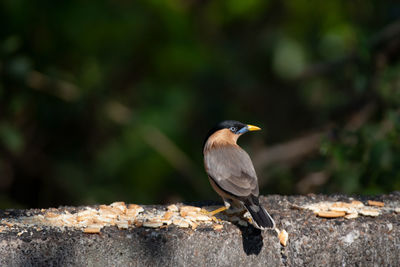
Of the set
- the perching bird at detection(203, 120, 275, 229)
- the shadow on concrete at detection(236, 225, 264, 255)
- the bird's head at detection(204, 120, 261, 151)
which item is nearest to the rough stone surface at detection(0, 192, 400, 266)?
the shadow on concrete at detection(236, 225, 264, 255)

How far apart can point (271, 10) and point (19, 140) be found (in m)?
4.34

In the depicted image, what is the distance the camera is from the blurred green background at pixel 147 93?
19.9 feet

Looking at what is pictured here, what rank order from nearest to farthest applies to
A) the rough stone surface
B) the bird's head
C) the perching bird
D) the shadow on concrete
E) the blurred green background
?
the rough stone surface
the shadow on concrete
the perching bird
the bird's head
the blurred green background

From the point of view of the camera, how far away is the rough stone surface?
276cm

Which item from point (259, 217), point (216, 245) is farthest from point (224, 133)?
point (216, 245)

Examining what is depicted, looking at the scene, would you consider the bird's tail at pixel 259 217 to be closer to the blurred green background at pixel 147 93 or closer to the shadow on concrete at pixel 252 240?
the shadow on concrete at pixel 252 240

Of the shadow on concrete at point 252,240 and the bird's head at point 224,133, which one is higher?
the bird's head at point 224,133

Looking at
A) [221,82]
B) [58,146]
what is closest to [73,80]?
[58,146]


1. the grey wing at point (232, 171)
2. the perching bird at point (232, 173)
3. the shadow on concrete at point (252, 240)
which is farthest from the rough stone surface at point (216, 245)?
the grey wing at point (232, 171)

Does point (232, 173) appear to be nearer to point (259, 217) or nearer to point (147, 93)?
point (259, 217)

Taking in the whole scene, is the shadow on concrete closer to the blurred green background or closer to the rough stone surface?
the rough stone surface

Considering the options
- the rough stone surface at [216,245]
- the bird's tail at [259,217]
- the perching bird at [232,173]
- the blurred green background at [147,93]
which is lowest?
the rough stone surface at [216,245]

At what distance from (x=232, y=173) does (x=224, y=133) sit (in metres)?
0.69

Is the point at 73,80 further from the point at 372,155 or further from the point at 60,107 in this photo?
the point at 372,155
